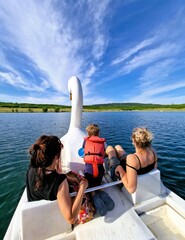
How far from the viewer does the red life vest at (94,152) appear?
283cm

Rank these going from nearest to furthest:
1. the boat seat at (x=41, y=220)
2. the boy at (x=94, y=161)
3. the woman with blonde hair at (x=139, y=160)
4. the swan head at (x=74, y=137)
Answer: the boat seat at (x=41, y=220) → the woman with blonde hair at (x=139, y=160) → the boy at (x=94, y=161) → the swan head at (x=74, y=137)

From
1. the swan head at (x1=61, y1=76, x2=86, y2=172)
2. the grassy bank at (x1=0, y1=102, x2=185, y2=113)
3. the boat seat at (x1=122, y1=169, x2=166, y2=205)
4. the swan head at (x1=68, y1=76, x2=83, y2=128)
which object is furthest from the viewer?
the grassy bank at (x1=0, y1=102, x2=185, y2=113)

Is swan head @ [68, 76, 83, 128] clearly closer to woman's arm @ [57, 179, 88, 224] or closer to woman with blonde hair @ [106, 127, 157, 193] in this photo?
woman with blonde hair @ [106, 127, 157, 193]

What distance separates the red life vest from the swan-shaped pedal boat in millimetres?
485

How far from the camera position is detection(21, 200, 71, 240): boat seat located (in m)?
1.81

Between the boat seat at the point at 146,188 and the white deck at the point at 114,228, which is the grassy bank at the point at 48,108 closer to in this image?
the white deck at the point at 114,228

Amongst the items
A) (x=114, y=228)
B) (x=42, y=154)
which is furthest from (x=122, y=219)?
(x=42, y=154)

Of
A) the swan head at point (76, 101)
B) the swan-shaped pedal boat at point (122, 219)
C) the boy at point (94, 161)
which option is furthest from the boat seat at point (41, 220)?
the swan head at point (76, 101)

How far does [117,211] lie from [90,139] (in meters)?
1.34

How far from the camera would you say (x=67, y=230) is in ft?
6.68

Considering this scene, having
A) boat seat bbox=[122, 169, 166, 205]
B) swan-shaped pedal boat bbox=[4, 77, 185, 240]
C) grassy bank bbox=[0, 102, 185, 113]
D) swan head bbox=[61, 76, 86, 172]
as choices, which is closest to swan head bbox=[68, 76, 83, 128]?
swan head bbox=[61, 76, 86, 172]

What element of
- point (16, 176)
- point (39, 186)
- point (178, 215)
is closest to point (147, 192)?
point (178, 215)

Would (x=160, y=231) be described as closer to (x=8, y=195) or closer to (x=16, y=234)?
(x=16, y=234)

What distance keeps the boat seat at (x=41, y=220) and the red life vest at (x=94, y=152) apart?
1012 millimetres
